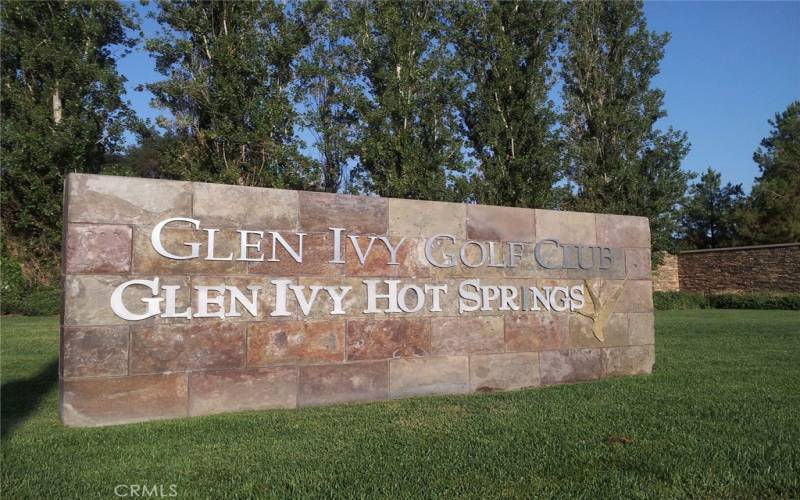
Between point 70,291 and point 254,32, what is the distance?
16.2 meters

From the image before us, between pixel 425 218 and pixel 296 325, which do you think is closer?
pixel 296 325

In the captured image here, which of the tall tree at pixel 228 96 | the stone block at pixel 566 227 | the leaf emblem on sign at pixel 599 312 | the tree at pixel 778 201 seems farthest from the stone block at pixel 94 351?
the tree at pixel 778 201

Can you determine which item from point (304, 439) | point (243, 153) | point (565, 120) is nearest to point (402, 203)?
point (304, 439)

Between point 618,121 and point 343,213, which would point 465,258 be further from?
point 618,121

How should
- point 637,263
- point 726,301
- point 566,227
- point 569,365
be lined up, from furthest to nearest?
point 726,301 < point 637,263 < point 566,227 < point 569,365

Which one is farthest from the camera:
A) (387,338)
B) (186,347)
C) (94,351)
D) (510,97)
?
(510,97)

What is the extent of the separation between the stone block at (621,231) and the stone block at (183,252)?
4.96 meters

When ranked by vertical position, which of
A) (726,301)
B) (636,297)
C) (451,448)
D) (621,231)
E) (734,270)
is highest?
(734,270)

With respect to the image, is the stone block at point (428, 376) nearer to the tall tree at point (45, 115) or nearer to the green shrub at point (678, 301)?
the tall tree at point (45, 115)

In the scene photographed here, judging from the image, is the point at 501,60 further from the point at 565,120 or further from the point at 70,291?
the point at 70,291

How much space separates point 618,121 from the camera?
22.7 meters

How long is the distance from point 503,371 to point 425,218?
6.96ft

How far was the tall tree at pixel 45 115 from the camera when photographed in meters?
18.0

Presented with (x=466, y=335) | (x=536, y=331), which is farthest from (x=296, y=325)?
(x=536, y=331)
